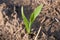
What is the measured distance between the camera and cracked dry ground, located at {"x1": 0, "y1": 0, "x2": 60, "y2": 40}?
69.8 inches

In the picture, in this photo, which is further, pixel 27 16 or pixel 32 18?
pixel 27 16

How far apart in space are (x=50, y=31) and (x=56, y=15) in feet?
0.78

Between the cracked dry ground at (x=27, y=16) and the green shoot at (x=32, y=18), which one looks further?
the cracked dry ground at (x=27, y=16)

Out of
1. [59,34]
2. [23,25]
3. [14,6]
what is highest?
[14,6]

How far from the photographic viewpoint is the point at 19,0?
6.92 feet

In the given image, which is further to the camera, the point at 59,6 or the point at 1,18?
the point at 59,6

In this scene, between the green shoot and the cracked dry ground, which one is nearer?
the green shoot

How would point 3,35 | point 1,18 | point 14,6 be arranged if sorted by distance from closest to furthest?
point 3,35, point 1,18, point 14,6

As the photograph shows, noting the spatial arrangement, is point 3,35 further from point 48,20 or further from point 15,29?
point 48,20

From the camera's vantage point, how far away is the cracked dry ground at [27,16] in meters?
1.77

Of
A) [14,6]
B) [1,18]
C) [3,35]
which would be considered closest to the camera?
[3,35]

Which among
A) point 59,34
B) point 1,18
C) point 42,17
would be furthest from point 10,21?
point 59,34

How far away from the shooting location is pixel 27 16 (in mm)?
1939

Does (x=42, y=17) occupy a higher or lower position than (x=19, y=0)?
lower
